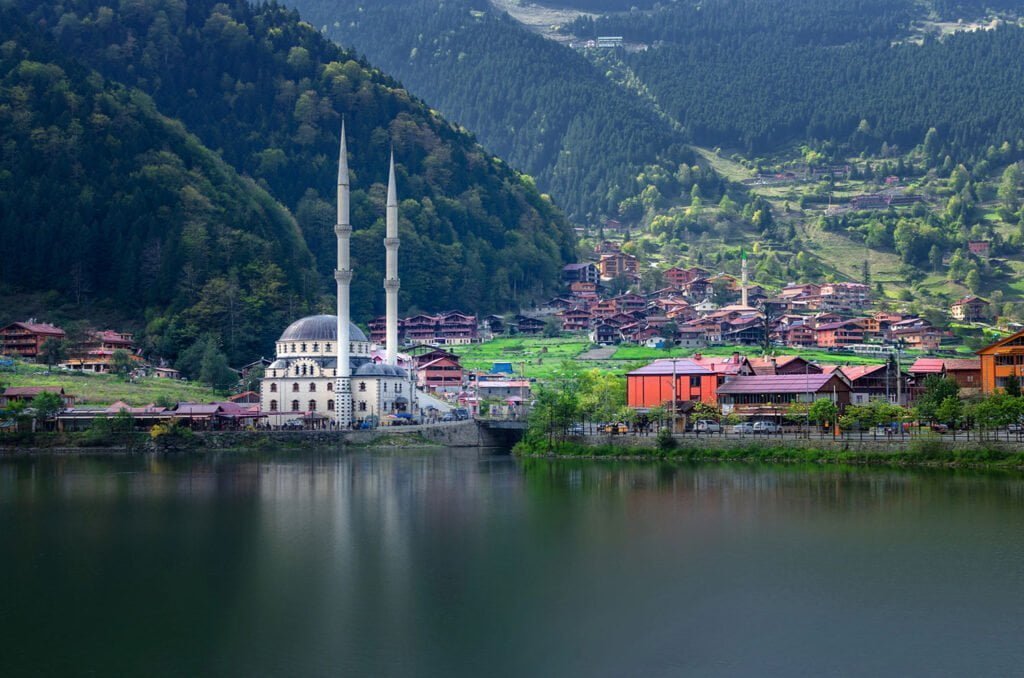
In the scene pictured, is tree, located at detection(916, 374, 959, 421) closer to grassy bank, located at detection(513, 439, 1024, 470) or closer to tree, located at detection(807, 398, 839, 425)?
tree, located at detection(807, 398, 839, 425)

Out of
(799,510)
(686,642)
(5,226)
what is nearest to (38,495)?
(799,510)

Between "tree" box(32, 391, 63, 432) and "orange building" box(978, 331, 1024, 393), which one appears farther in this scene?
"tree" box(32, 391, 63, 432)

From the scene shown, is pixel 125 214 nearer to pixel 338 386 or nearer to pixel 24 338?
pixel 24 338

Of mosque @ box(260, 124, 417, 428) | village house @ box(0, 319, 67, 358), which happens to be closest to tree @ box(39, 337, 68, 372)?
village house @ box(0, 319, 67, 358)

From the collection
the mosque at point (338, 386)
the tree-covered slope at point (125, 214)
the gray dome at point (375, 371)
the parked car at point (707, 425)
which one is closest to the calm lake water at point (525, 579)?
the parked car at point (707, 425)

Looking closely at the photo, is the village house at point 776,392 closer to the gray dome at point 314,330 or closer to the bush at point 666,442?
the bush at point 666,442

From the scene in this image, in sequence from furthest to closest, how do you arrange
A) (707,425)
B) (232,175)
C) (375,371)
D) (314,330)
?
1. (232,175)
2. (314,330)
3. (375,371)
4. (707,425)

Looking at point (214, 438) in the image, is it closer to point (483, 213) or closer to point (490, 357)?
point (490, 357)

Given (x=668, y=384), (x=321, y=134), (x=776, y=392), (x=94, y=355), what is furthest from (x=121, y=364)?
(x=321, y=134)
